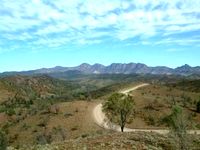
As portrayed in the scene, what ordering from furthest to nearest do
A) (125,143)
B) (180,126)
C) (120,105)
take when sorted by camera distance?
(120,105) < (125,143) < (180,126)

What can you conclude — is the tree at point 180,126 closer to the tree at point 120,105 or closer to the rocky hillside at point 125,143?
Answer: the rocky hillside at point 125,143

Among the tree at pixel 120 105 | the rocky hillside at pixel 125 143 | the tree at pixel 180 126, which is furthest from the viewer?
the tree at pixel 120 105

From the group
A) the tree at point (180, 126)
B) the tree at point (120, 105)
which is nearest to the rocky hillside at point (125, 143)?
the tree at point (180, 126)

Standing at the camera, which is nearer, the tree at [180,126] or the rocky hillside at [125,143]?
the tree at [180,126]

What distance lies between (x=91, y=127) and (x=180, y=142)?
3172cm

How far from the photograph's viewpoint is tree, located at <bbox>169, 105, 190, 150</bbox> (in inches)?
1123

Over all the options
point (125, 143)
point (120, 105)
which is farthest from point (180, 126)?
point (120, 105)

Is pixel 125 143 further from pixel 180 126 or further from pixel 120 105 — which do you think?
pixel 120 105

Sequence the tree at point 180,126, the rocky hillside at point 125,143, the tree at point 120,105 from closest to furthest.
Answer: the tree at point 180,126, the rocky hillside at point 125,143, the tree at point 120,105

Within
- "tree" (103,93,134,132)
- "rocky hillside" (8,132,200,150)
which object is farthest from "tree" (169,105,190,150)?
"tree" (103,93,134,132)

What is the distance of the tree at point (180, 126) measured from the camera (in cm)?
2853

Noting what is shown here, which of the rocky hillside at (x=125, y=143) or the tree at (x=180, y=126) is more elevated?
the tree at (x=180, y=126)

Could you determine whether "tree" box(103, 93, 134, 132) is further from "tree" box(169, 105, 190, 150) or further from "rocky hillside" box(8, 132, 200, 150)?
"tree" box(169, 105, 190, 150)

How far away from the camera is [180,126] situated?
28.7 metres
